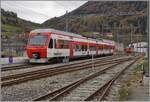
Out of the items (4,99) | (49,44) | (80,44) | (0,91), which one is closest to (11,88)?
(0,91)

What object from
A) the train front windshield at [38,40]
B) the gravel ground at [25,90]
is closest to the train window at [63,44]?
the train front windshield at [38,40]

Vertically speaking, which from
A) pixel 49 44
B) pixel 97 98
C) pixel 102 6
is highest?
pixel 102 6

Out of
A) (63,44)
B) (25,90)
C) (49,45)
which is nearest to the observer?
(25,90)

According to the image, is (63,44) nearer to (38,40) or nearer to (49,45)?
(49,45)

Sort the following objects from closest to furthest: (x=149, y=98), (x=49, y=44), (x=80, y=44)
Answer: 1. (x=149, y=98)
2. (x=49, y=44)
3. (x=80, y=44)

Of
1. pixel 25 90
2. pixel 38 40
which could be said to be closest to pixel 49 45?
pixel 38 40

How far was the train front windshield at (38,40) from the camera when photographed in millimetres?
25875

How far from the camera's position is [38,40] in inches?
1036

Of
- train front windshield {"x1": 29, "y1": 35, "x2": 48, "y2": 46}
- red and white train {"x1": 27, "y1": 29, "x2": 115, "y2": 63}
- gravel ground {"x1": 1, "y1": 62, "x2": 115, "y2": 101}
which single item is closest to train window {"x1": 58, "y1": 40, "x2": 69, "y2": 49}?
red and white train {"x1": 27, "y1": 29, "x2": 115, "y2": 63}

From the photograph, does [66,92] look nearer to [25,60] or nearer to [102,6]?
[25,60]

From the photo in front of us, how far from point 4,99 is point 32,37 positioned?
54.4ft

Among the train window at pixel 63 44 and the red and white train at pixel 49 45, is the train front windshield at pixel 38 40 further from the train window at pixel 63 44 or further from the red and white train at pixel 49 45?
the train window at pixel 63 44

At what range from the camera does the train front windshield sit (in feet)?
84.9

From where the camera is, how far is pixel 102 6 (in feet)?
263
